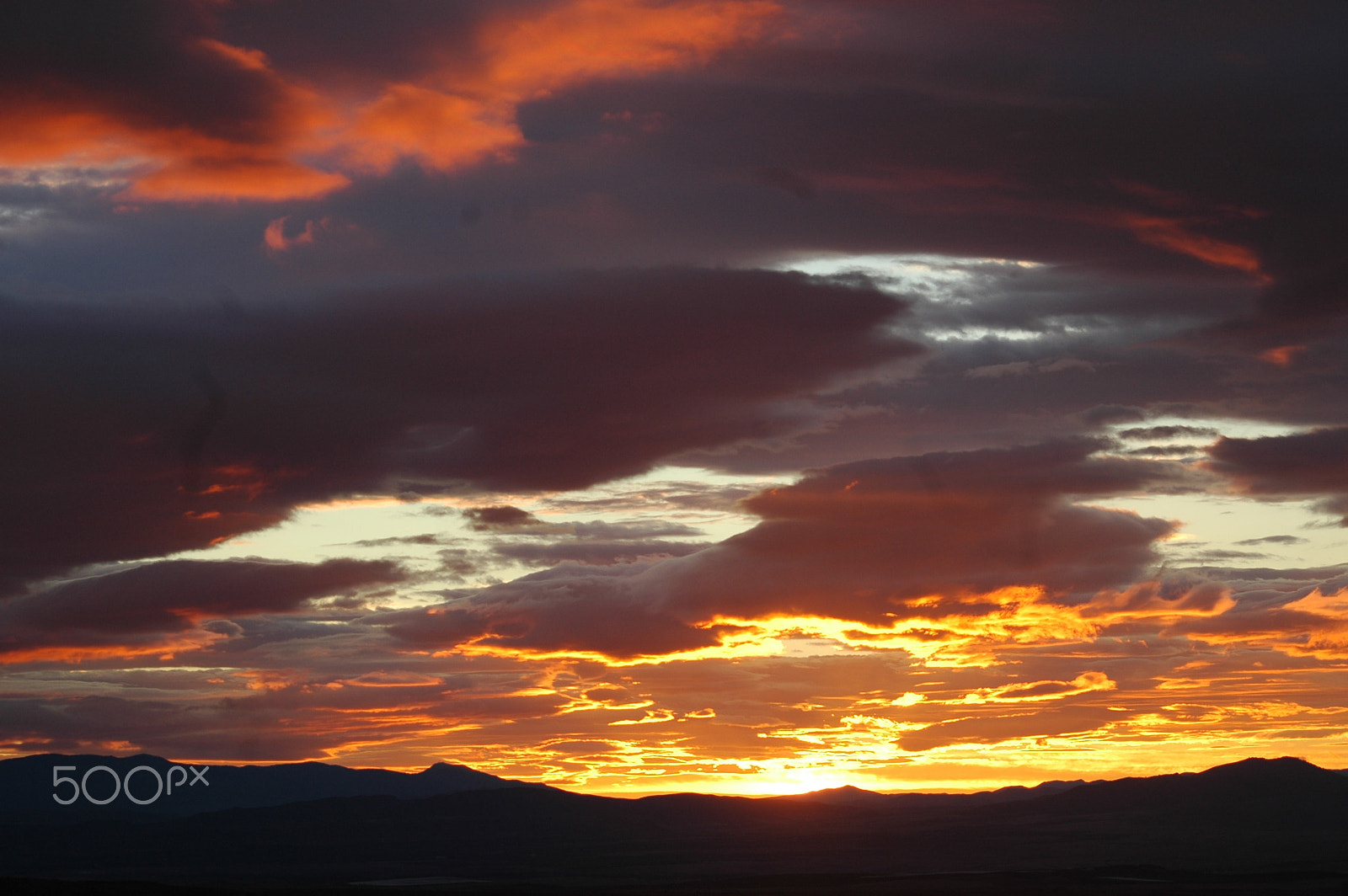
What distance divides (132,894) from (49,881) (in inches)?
457

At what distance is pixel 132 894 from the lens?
19675 centimetres

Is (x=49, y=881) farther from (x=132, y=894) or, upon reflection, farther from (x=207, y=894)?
(x=207, y=894)

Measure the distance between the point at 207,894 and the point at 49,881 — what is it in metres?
24.7

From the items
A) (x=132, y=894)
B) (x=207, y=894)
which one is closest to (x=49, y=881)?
(x=132, y=894)

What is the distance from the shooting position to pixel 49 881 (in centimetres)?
19425

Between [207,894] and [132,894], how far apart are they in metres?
15.0

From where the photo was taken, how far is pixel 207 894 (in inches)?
7490
